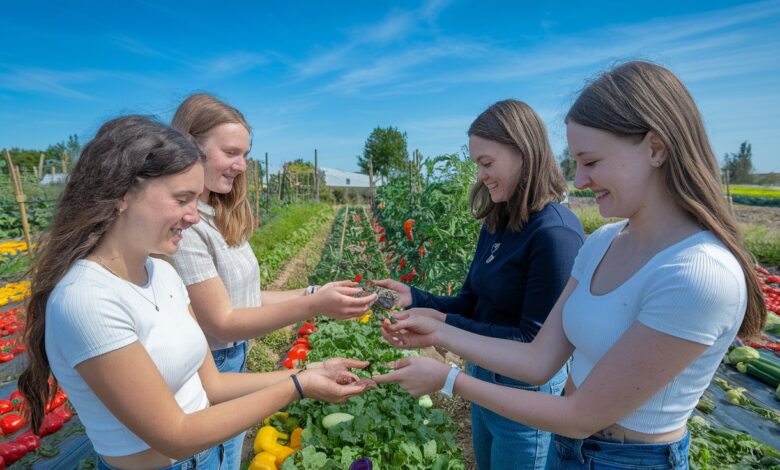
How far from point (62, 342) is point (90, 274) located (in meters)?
0.20

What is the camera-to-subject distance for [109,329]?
1283mm

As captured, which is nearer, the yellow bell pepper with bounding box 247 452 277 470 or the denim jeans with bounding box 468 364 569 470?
the denim jeans with bounding box 468 364 569 470

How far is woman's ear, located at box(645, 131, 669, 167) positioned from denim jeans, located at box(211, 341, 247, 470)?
206 centimetres

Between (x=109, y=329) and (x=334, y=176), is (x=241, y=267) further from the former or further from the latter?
(x=334, y=176)

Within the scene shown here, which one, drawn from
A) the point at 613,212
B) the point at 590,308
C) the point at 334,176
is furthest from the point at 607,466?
the point at 334,176

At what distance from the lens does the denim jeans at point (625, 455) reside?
1.38m

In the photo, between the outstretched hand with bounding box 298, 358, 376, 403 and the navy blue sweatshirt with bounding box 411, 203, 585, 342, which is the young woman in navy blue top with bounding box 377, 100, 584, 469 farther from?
the outstretched hand with bounding box 298, 358, 376, 403

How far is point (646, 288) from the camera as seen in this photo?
4.26 ft

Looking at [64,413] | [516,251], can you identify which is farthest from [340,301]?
[64,413]

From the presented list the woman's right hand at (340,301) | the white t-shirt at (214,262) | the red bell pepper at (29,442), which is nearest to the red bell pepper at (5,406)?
the red bell pepper at (29,442)

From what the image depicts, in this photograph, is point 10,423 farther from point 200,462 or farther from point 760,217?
point 760,217

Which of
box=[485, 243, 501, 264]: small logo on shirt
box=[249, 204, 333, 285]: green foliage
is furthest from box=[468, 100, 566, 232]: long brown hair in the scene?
box=[249, 204, 333, 285]: green foliage

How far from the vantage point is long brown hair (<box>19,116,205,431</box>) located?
4.67 feet

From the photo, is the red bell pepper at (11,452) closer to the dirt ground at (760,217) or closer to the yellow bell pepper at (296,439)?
the yellow bell pepper at (296,439)
